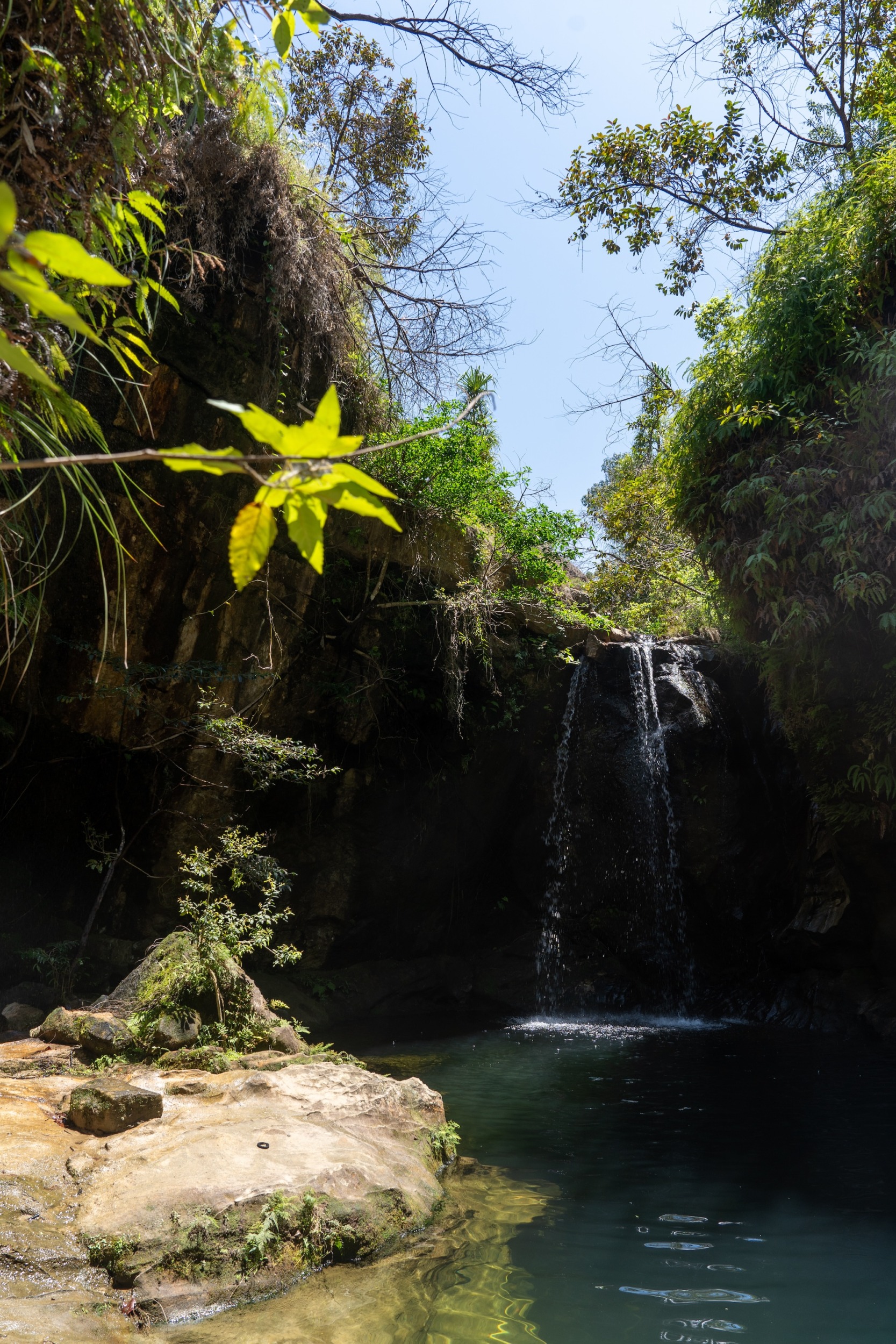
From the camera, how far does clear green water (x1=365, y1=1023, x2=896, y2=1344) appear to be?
2.80 metres

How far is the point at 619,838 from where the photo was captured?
10.5m

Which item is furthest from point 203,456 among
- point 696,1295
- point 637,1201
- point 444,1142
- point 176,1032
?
point 176,1032

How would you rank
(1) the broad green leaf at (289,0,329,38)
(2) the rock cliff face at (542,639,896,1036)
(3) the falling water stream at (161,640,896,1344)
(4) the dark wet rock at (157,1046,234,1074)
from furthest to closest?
1. (2) the rock cliff face at (542,639,896,1036)
2. (4) the dark wet rock at (157,1046,234,1074)
3. (3) the falling water stream at (161,640,896,1344)
4. (1) the broad green leaf at (289,0,329,38)

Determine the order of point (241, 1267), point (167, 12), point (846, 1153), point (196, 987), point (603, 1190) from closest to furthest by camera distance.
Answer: point (167, 12), point (241, 1267), point (603, 1190), point (846, 1153), point (196, 987)

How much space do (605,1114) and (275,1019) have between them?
2217mm

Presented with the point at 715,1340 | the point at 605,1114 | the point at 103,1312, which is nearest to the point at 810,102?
the point at 605,1114

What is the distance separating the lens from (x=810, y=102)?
8.68 meters

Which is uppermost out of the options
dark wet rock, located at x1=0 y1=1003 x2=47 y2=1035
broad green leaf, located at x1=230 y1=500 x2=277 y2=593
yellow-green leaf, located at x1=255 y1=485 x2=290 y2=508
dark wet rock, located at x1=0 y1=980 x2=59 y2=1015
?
yellow-green leaf, located at x1=255 y1=485 x2=290 y2=508

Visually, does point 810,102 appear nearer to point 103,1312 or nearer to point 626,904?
point 626,904

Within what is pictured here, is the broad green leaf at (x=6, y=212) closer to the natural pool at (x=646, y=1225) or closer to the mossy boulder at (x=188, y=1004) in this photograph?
the natural pool at (x=646, y=1225)

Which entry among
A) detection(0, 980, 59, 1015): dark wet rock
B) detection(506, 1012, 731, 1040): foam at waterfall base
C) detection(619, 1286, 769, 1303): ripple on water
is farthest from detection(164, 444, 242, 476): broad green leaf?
detection(506, 1012, 731, 1040): foam at waterfall base

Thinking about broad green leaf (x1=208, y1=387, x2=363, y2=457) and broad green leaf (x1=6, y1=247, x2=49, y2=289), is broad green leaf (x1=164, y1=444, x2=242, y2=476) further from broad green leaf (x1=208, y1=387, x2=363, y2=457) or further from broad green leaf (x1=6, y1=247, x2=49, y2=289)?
broad green leaf (x1=6, y1=247, x2=49, y2=289)

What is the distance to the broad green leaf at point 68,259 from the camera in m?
0.66

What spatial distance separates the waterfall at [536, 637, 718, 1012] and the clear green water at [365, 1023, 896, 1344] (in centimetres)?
260
